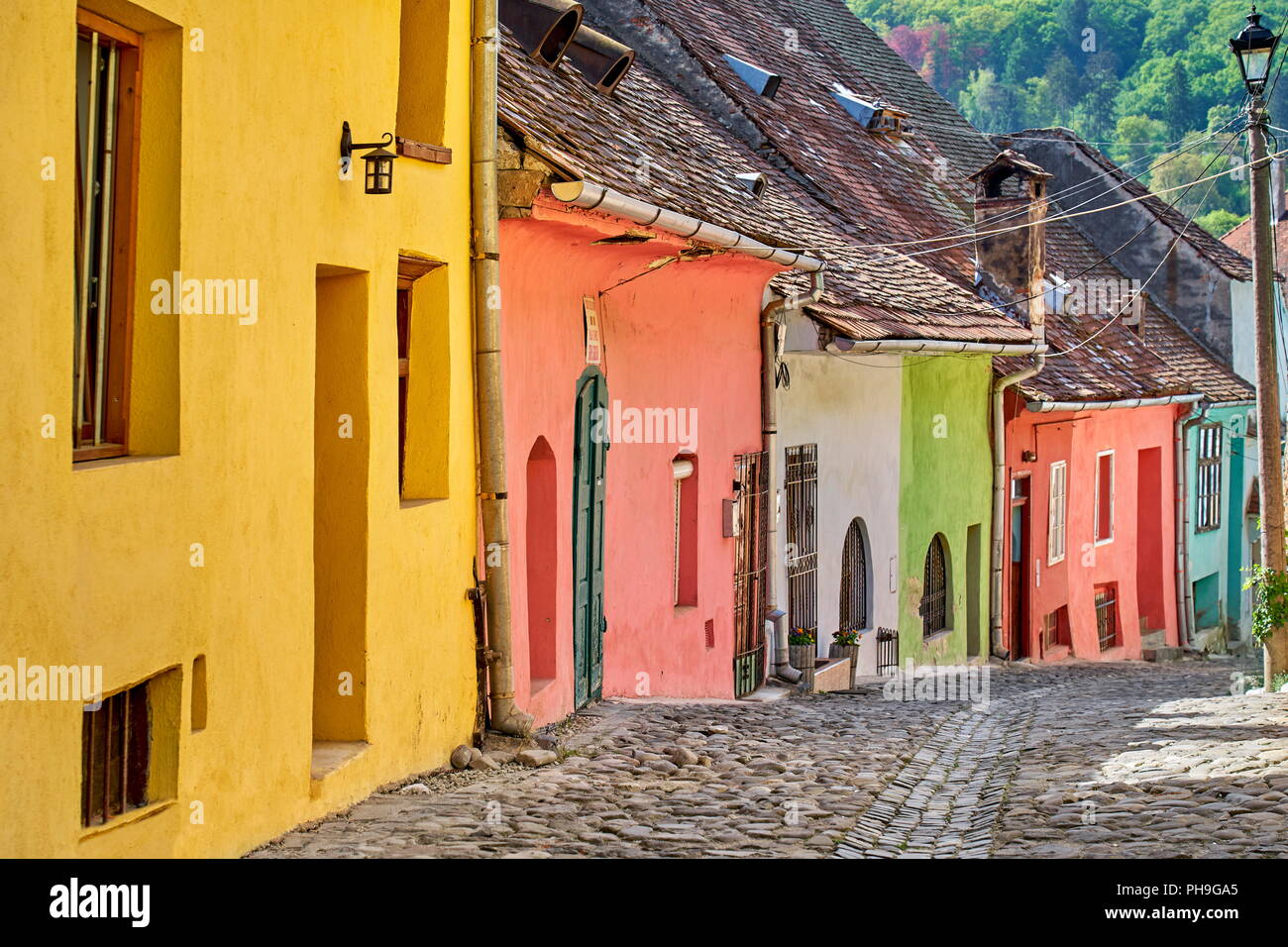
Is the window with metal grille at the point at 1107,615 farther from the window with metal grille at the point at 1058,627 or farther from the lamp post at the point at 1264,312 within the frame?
the lamp post at the point at 1264,312

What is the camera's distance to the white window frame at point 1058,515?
77.7ft

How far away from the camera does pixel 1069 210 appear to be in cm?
2955

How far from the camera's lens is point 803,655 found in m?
15.9

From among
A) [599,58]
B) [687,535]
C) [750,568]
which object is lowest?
[750,568]

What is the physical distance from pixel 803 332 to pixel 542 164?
22.2ft

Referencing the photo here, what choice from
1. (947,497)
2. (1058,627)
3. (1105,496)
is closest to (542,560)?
(947,497)

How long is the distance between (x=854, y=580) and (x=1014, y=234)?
20.3 ft

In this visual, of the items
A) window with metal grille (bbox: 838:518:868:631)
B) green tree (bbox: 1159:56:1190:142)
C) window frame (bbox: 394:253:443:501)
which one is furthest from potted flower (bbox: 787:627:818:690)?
green tree (bbox: 1159:56:1190:142)

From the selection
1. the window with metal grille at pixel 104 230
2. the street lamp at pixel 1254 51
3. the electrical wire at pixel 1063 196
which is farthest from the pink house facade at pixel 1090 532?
the window with metal grille at pixel 104 230

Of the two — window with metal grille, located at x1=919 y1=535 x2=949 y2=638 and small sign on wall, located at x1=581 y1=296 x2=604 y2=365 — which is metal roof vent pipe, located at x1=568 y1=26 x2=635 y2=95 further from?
window with metal grille, located at x1=919 y1=535 x2=949 y2=638

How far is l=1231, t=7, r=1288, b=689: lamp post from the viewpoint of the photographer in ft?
52.6

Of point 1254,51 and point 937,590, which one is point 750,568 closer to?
point 937,590
